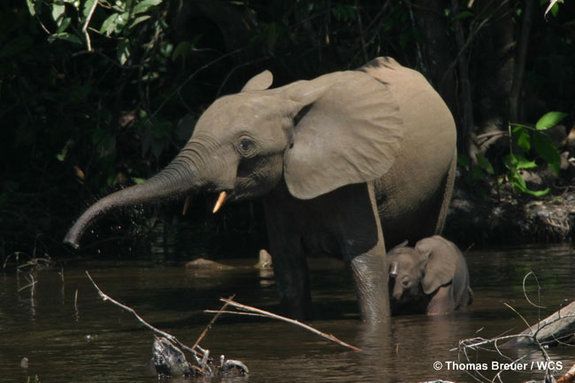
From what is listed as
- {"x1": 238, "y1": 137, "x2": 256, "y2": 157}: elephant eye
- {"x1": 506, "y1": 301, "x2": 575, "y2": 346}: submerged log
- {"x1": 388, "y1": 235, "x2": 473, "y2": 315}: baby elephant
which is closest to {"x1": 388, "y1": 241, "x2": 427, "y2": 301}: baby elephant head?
{"x1": 388, "y1": 235, "x2": 473, "y2": 315}: baby elephant

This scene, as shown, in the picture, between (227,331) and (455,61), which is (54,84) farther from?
(227,331)

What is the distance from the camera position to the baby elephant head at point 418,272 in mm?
10445

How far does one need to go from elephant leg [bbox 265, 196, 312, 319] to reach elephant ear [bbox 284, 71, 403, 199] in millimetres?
541

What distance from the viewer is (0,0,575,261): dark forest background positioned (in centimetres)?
1459

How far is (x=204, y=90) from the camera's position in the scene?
53.9 ft

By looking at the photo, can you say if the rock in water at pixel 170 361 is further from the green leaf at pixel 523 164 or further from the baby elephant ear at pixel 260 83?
the green leaf at pixel 523 164

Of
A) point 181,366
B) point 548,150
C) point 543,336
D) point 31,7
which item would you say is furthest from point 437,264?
point 548,150

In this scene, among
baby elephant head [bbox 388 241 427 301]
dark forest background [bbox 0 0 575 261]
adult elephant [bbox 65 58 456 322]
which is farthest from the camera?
dark forest background [bbox 0 0 575 261]

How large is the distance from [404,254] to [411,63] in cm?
571

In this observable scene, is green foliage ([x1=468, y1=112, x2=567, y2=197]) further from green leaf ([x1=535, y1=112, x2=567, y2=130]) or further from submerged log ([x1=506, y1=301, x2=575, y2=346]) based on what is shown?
submerged log ([x1=506, y1=301, x2=575, y2=346])

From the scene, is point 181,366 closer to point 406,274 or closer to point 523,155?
point 406,274

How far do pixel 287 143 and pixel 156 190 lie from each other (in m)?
1.13

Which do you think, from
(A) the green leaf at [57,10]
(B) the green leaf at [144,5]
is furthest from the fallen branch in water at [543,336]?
(A) the green leaf at [57,10]

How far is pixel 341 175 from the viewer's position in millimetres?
10109
